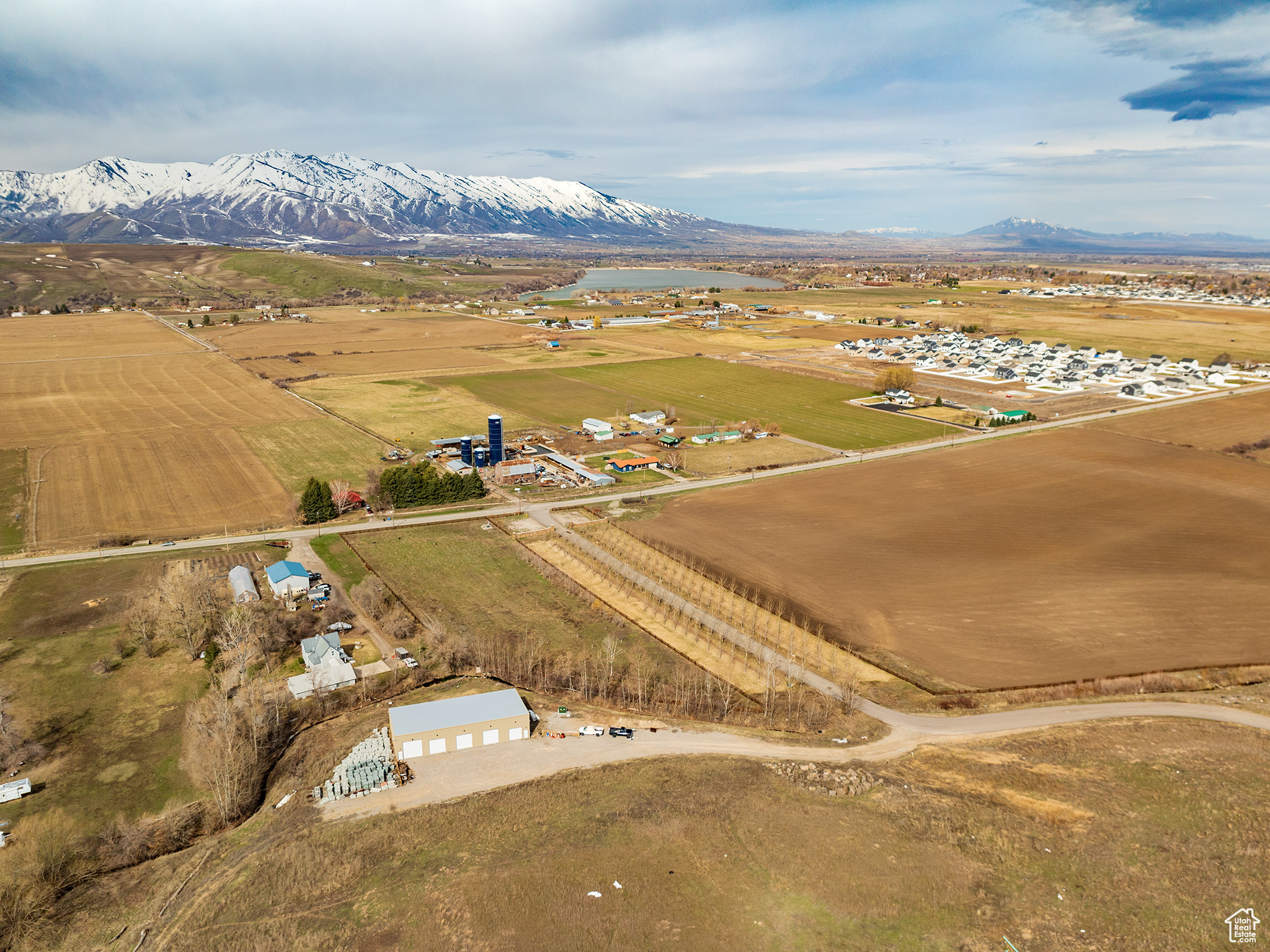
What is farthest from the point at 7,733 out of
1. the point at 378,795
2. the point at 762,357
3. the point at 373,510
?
the point at 762,357

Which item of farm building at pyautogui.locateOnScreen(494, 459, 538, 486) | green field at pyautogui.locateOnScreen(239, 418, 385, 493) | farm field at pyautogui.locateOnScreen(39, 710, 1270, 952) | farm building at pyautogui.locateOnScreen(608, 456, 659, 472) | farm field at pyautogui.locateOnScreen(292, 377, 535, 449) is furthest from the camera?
farm field at pyautogui.locateOnScreen(292, 377, 535, 449)

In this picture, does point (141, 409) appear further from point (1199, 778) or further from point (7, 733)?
point (1199, 778)

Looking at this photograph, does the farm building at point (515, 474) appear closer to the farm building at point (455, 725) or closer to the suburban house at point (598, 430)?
the suburban house at point (598, 430)

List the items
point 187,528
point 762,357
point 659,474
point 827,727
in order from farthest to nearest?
point 762,357
point 659,474
point 187,528
point 827,727

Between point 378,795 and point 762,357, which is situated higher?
point 762,357

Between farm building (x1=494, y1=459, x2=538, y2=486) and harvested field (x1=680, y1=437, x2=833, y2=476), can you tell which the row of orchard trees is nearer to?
farm building (x1=494, y1=459, x2=538, y2=486)

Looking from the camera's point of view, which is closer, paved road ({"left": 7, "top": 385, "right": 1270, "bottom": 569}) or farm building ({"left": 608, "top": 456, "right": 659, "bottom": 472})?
paved road ({"left": 7, "top": 385, "right": 1270, "bottom": 569})

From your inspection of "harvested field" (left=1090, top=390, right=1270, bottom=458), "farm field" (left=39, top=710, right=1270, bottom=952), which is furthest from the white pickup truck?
"harvested field" (left=1090, top=390, right=1270, bottom=458)

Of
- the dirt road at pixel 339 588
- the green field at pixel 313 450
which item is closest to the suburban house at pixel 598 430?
the green field at pixel 313 450
